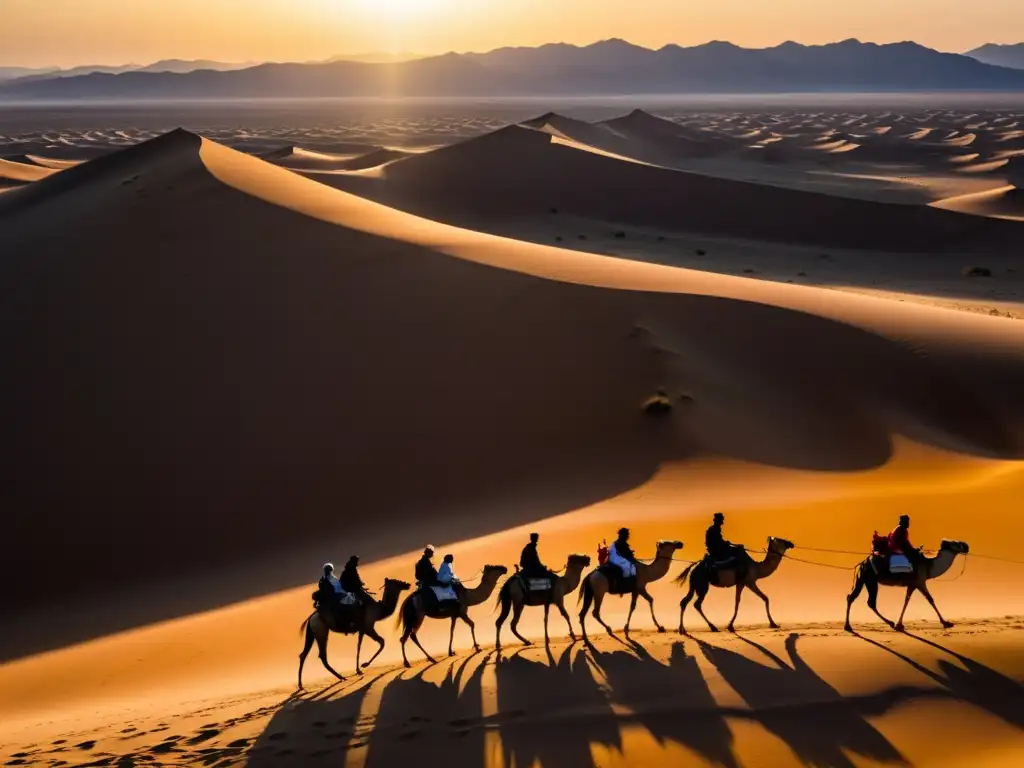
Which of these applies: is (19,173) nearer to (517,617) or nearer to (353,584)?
(353,584)

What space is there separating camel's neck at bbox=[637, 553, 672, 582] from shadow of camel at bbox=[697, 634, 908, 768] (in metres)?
1.66

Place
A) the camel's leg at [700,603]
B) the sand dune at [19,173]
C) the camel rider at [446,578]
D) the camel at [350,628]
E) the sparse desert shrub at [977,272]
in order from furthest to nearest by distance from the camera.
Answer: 1. the sand dune at [19,173]
2. the sparse desert shrub at [977,272]
3. the camel's leg at [700,603]
4. the camel rider at [446,578]
5. the camel at [350,628]

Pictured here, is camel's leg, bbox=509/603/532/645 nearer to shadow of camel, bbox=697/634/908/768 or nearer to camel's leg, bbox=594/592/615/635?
camel's leg, bbox=594/592/615/635

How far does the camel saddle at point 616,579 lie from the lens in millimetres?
11680

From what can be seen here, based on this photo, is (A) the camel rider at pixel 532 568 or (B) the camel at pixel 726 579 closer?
(A) the camel rider at pixel 532 568

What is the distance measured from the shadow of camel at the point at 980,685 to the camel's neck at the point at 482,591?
429cm

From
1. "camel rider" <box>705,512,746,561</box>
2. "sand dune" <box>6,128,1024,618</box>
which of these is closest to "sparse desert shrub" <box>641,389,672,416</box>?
A: "sand dune" <box>6,128,1024,618</box>

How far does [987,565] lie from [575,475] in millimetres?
7097

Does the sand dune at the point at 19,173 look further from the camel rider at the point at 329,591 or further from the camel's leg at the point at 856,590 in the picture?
the camel's leg at the point at 856,590

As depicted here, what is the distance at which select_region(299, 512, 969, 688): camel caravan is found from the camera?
11.1 m

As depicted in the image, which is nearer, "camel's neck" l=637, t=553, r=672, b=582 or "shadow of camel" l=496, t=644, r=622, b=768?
"shadow of camel" l=496, t=644, r=622, b=768

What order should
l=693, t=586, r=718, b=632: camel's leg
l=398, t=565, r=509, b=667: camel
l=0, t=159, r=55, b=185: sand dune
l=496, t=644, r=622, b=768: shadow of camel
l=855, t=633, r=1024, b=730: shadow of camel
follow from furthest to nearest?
l=0, t=159, r=55, b=185: sand dune < l=693, t=586, r=718, b=632: camel's leg < l=398, t=565, r=509, b=667: camel < l=855, t=633, r=1024, b=730: shadow of camel < l=496, t=644, r=622, b=768: shadow of camel

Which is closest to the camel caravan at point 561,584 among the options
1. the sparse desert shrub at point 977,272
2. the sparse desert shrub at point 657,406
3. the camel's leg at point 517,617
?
the camel's leg at point 517,617

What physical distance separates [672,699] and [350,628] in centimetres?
357
